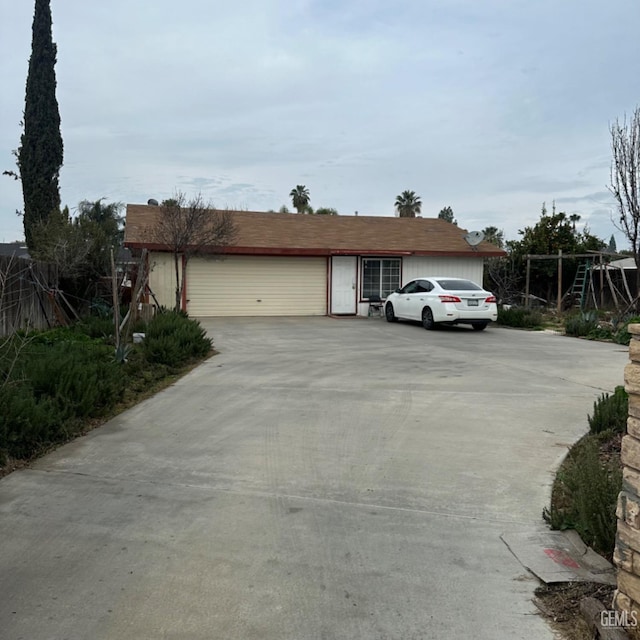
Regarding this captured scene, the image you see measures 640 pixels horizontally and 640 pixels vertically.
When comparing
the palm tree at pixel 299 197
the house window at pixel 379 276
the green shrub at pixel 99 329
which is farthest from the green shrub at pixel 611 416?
the palm tree at pixel 299 197

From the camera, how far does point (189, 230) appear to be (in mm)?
16781

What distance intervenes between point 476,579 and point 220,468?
8.52 feet

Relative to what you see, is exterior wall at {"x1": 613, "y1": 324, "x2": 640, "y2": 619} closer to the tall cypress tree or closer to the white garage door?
the white garage door

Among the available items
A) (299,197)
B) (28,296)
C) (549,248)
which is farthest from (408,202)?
(28,296)

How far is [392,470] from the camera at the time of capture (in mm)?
5398

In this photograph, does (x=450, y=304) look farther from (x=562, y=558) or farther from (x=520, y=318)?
(x=562, y=558)

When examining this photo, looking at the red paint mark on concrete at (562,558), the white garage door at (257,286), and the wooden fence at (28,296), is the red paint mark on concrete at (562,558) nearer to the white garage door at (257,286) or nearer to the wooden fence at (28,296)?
the wooden fence at (28,296)

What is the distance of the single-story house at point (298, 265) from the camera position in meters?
20.5

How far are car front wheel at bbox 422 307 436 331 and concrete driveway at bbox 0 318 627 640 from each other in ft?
26.4

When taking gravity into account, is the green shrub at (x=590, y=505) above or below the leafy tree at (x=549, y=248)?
below

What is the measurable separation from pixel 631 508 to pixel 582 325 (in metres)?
14.5

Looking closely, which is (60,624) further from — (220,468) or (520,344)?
(520,344)

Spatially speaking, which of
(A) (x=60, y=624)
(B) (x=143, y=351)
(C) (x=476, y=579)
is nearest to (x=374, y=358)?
(B) (x=143, y=351)

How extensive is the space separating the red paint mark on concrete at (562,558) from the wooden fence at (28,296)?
9792mm
